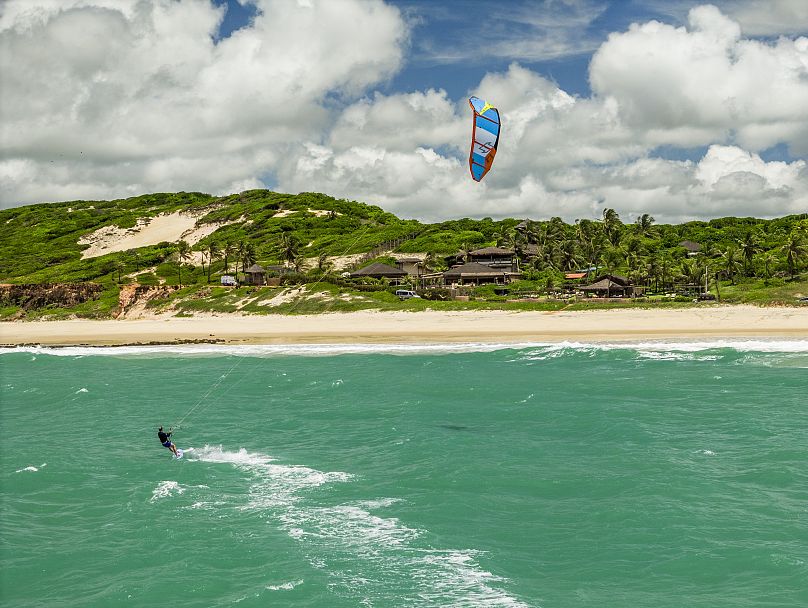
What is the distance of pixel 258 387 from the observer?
107 feet

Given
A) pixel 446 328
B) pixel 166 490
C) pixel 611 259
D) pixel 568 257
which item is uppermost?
pixel 568 257

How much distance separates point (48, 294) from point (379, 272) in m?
37.8

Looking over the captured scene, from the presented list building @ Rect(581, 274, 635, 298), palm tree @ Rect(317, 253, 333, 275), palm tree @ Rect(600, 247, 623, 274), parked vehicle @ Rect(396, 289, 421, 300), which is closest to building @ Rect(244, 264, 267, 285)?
palm tree @ Rect(317, 253, 333, 275)

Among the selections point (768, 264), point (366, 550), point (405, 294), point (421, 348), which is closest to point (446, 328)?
point (421, 348)

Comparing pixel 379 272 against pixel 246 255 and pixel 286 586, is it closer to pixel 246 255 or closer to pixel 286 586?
pixel 246 255

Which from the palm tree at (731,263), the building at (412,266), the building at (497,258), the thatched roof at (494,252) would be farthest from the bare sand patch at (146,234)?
the palm tree at (731,263)

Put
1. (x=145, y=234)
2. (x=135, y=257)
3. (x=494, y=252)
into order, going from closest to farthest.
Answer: (x=494, y=252) → (x=135, y=257) → (x=145, y=234)

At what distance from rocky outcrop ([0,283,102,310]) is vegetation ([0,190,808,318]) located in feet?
3.89

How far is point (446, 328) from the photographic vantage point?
51688 millimetres

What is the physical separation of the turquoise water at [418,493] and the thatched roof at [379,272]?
1760 inches

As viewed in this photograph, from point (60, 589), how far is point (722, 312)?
49.7 metres

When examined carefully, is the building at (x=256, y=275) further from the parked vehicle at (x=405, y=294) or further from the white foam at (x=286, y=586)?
the white foam at (x=286, y=586)

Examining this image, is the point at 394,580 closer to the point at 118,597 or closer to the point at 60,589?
the point at 118,597

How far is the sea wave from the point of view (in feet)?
133
